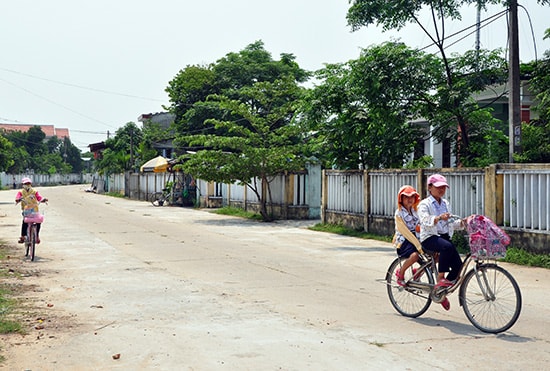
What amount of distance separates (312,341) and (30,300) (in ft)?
14.2

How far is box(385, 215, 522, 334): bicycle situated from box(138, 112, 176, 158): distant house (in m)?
53.3

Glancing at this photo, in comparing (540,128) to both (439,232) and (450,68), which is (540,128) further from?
(439,232)

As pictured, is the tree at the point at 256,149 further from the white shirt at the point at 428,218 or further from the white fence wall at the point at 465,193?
the white shirt at the point at 428,218

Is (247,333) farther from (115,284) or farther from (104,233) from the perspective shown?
(104,233)

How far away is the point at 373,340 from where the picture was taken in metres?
6.56

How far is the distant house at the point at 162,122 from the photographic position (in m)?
64.4

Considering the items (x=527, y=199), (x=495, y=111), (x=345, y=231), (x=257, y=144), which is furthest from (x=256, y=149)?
(x=527, y=199)

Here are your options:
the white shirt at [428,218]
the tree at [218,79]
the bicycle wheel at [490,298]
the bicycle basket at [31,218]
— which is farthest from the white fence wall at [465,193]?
the tree at [218,79]

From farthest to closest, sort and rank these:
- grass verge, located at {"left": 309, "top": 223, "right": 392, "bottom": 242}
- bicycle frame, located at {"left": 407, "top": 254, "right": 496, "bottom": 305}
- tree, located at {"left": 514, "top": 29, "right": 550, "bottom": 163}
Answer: grass verge, located at {"left": 309, "top": 223, "right": 392, "bottom": 242}
tree, located at {"left": 514, "top": 29, "right": 550, "bottom": 163}
bicycle frame, located at {"left": 407, "top": 254, "right": 496, "bottom": 305}

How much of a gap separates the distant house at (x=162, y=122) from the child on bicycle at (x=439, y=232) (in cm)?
5335

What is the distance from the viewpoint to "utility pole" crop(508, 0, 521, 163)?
14336 millimetres

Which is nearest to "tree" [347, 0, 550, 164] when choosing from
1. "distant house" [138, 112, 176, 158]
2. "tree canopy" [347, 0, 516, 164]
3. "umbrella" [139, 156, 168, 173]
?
"tree canopy" [347, 0, 516, 164]

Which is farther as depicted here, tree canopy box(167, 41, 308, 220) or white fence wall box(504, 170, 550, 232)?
tree canopy box(167, 41, 308, 220)

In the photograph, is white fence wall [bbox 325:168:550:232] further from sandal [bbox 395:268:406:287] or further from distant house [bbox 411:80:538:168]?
Answer: sandal [bbox 395:268:406:287]
